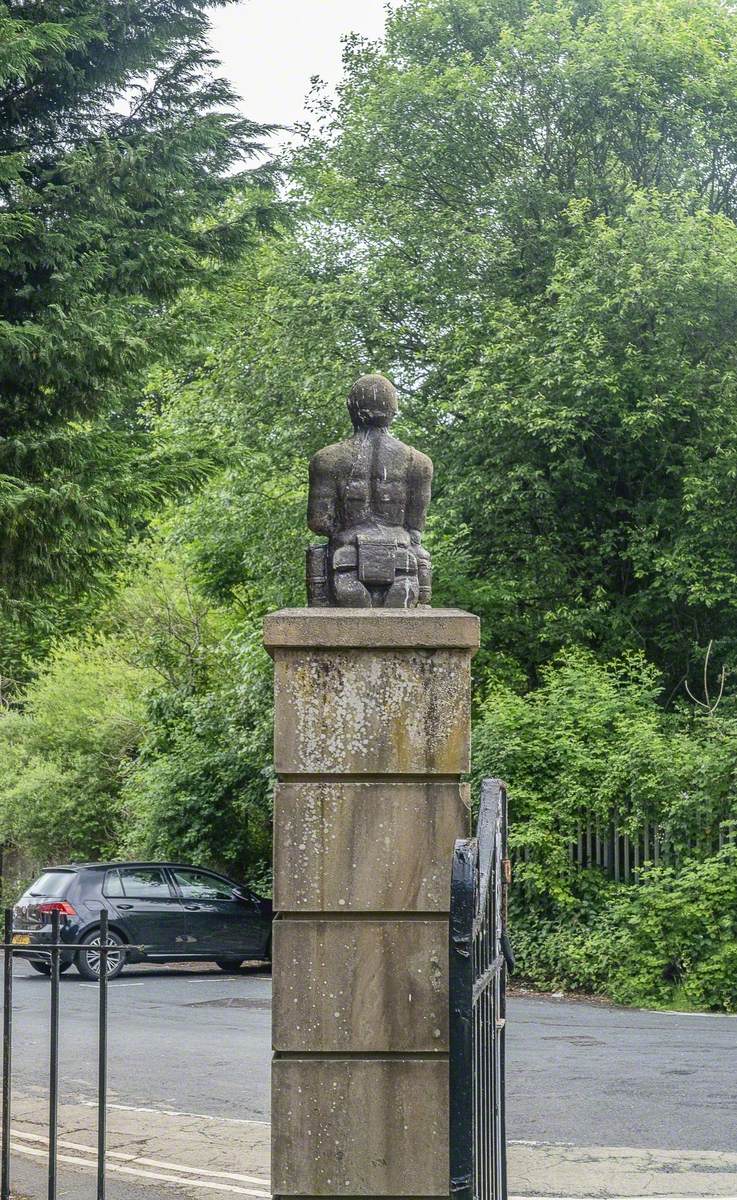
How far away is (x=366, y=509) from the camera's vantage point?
Answer: 18.9ft

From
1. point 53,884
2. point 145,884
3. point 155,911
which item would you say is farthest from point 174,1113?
point 145,884

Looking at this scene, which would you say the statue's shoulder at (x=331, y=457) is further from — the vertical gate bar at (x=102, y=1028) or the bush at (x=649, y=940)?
the bush at (x=649, y=940)

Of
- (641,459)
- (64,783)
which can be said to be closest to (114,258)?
(641,459)

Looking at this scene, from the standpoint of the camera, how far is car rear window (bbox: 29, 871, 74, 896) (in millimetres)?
19109

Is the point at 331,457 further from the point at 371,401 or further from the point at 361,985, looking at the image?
the point at 361,985

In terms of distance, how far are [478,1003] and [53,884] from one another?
1656cm

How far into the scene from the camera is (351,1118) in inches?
176

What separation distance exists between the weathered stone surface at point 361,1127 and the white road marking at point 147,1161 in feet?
10.3

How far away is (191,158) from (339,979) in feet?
27.3

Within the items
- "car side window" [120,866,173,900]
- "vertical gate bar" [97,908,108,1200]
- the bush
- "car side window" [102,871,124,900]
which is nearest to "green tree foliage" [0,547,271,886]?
"car side window" [120,866,173,900]

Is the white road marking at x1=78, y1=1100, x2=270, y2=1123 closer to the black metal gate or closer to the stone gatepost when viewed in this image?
the stone gatepost

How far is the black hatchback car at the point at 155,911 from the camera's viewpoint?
62.2 ft

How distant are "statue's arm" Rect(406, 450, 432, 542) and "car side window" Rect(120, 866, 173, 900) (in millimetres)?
14515

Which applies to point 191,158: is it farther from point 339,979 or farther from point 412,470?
point 339,979
